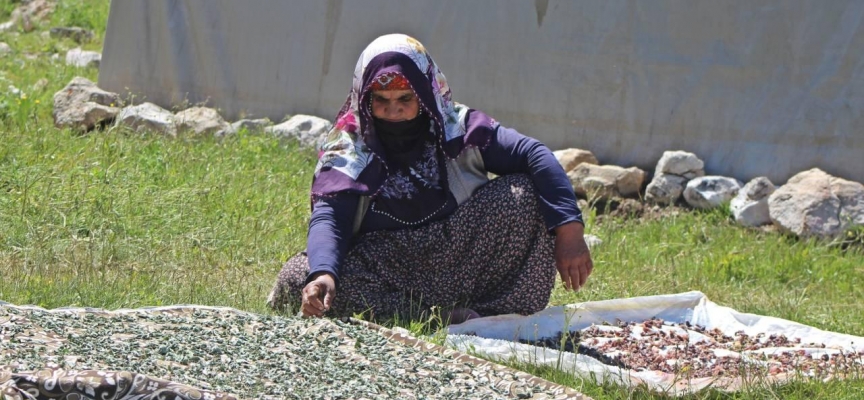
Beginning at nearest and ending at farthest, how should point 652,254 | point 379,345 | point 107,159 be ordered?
point 379,345, point 652,254, point 107,159

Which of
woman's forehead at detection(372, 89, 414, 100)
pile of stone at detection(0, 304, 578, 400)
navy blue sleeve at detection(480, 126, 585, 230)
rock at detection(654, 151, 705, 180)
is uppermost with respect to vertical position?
woman's forehead at detection(372, 89, 414, 100)

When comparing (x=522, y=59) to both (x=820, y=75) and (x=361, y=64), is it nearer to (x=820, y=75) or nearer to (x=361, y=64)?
(x=820, y=75)

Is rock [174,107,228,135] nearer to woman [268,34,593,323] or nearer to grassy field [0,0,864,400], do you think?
grassy field [0,0,864,400]

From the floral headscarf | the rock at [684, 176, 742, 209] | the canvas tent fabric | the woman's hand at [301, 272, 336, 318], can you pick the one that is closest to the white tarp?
the woman's hand at [301, 272, 336, 318]

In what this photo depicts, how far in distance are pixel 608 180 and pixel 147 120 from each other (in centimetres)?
315

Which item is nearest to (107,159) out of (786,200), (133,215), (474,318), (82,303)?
(133,215)

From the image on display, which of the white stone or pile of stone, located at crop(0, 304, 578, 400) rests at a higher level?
the white stone

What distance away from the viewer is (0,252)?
4.90m

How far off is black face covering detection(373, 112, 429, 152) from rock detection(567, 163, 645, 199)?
2793 millimetres

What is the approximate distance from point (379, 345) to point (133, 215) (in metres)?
2.41

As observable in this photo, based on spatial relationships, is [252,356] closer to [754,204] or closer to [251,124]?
[754,204]

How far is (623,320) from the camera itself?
4.68 metres

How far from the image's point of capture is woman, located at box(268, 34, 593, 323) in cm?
425

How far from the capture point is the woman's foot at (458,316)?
432 centimetres
